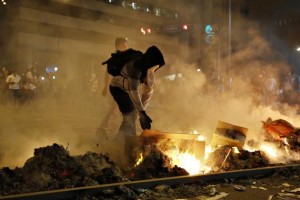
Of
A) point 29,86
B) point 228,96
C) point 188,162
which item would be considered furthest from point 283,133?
point 29,86

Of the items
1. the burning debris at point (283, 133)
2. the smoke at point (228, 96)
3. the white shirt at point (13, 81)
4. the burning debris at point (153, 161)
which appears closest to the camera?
the burning debris at point (153, 161)

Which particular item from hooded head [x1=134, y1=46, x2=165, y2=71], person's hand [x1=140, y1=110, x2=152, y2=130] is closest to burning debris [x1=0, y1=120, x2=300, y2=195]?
person's hand [x1=140, y1=110, x2=152, y2=130]

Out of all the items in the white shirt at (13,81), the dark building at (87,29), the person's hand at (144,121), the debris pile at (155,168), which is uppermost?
the dark building at (87,29)

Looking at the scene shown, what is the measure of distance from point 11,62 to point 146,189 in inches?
532

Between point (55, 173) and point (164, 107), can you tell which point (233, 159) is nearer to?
point (55, 173)

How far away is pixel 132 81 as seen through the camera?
218 inches

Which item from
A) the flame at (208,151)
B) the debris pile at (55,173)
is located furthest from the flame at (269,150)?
the debris pile at (55,173)

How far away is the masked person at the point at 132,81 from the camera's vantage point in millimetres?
5406

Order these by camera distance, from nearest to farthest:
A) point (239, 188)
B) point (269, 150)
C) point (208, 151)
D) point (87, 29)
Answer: point (239, 188), point (208, 151), point (269, 150), point (87, 29)

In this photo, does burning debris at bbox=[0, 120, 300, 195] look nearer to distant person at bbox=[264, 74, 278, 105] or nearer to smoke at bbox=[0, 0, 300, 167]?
smoke at bbox=[0, 0, 300, 167]

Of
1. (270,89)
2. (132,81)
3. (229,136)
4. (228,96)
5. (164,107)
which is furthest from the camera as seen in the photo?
(270,89)

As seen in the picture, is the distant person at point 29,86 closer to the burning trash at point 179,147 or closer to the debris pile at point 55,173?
the burning trash at point 179,147

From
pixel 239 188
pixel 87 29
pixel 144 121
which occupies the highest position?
pixel 87 29

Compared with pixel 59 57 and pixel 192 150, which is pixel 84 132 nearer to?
pixel 192 150
